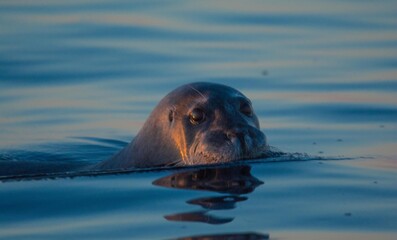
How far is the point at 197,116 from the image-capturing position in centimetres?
793

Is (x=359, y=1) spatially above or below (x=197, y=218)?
above

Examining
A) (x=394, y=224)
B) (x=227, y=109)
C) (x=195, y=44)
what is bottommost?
(x=394, y=224)

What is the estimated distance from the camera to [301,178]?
7.59m

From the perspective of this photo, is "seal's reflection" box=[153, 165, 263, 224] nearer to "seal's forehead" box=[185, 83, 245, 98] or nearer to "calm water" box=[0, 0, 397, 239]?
"calm water" box=[0, 0, 397, 239]

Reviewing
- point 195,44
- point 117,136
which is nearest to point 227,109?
point 117,136

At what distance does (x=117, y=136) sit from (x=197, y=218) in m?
3.95

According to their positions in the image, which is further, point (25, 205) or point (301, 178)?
point (301, 178)

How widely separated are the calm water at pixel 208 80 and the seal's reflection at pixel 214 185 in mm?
15

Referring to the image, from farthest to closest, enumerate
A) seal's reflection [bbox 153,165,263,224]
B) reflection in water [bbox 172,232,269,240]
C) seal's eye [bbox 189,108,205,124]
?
seal's eye [bbox 189,108,205,124], seal's reflection [bbox 153,165,263,224], reflection in water [bbox 172,232,269,240]

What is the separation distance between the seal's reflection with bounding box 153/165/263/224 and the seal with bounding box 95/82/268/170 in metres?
0.14

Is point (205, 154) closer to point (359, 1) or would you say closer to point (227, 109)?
point (227, 109)

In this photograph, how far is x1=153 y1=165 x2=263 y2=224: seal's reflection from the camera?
21.2 ft

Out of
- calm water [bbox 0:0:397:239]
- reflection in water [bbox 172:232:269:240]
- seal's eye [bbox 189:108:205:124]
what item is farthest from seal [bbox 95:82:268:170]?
reflection in water [bbox 172:232:269:240]

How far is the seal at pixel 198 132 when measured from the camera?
766cm
